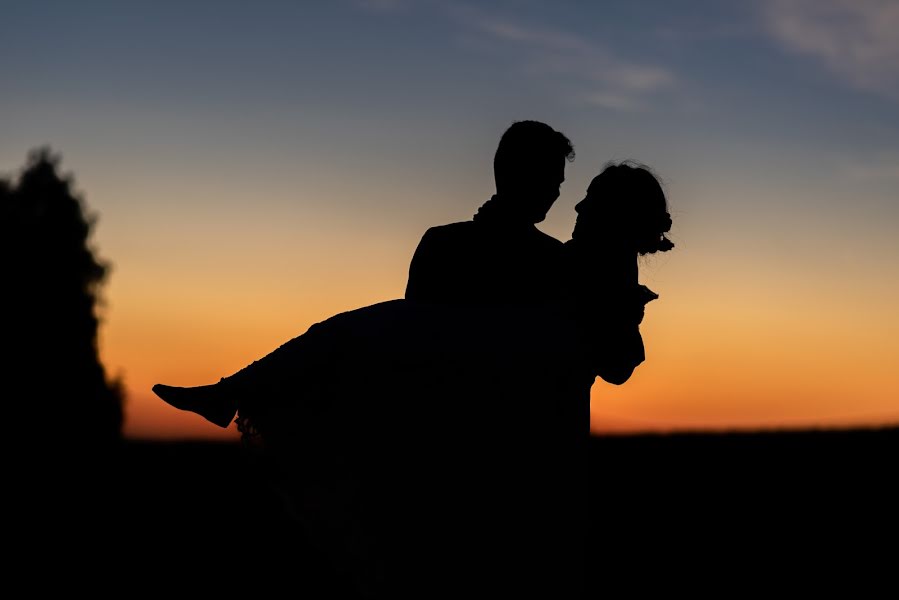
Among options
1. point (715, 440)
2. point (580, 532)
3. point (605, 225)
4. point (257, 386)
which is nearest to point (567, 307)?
point (605, 225)

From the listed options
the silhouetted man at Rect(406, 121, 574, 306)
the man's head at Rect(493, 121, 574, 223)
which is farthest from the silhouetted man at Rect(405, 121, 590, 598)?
the man's head at Rect(493, 121, 574, 223)

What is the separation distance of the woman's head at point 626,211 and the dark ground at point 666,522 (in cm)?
652

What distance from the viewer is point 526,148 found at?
4.11m

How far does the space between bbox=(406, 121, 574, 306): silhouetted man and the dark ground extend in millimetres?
6502

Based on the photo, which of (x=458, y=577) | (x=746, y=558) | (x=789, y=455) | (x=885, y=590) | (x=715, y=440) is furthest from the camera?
(x=715, y=440)

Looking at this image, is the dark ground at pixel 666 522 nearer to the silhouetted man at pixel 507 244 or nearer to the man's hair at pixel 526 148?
the silhouetted man at pixel 507 244

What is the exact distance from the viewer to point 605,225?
14.1ft

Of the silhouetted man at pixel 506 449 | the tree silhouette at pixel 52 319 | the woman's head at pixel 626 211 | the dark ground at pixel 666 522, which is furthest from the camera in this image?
the tree silhouette at pixel 52 319

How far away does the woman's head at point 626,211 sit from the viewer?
431cm

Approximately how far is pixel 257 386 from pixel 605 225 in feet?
4.76

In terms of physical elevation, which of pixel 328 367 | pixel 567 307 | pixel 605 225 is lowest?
pixel 328 367

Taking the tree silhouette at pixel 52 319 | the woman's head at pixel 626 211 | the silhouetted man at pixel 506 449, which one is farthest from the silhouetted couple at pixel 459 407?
the tree silhouette at pixel 52 319

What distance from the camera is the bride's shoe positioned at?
391cm

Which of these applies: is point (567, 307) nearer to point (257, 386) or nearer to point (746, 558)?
point (257, 386)
